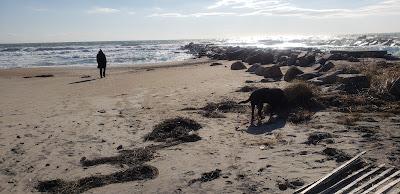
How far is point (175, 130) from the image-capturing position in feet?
30.4

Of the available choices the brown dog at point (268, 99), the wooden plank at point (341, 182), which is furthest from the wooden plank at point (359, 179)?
the brown dog at point (268, 99)

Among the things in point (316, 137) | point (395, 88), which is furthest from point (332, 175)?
point (395, 88)

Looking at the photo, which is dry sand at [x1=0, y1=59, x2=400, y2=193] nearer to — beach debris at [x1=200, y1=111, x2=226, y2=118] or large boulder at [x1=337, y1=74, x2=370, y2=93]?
beach debris at [x1=200, y1=111, x2=226, y2=118]

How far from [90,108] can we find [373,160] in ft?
27.3

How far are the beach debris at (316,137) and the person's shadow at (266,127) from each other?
3.48 feet

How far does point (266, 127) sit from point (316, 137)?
4.75ft

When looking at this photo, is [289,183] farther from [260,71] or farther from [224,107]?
[260,71]

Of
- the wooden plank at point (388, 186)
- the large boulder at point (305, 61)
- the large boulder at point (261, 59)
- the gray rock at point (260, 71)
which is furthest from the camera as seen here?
the large boulder at point (261, 59)

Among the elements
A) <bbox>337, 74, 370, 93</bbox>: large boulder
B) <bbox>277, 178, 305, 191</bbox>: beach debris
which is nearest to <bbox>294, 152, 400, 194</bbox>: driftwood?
<bbox>277, 178, 305, 191</bbox>: beach debris

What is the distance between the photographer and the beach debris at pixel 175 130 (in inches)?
345

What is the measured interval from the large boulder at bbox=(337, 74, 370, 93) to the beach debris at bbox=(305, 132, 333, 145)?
4873mm

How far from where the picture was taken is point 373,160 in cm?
676

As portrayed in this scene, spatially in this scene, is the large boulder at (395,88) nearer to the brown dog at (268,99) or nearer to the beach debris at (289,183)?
the brown dog at (268,99)

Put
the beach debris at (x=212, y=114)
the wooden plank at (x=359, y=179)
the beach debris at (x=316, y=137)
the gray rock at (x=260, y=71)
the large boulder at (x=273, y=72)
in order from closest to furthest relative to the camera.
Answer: the wooden plank at (x=359, y=179) < the beach debris at (x=316, y=137) < the beach debris at (x=212, y=114) < the large boulder at (x=273, y=72) < the gray rock at (x=260, y=71)
